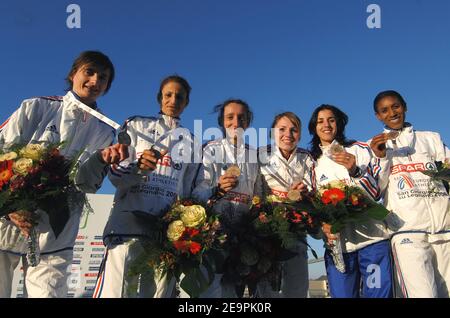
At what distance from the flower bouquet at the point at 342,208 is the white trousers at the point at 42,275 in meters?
2.34

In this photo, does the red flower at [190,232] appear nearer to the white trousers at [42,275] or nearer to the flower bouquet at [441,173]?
the white trousers at [42,275]

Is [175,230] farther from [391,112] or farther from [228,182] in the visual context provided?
[391,112]

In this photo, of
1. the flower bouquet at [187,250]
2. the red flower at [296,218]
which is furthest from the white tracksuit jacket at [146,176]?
the red flower at [296,218]

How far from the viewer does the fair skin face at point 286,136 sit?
4.43 meters

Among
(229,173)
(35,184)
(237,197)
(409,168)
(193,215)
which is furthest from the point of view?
(409,168)

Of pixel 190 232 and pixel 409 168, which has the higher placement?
pixel 409 168

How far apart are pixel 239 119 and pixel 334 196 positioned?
1432mm

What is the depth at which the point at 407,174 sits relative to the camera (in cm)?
397

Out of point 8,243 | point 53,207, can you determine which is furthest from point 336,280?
point 8,243

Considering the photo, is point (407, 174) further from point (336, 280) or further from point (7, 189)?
point (7, 189)

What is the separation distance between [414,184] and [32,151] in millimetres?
3713

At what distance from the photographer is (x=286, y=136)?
14.6 feet

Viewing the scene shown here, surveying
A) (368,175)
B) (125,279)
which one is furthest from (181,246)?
(368,175)

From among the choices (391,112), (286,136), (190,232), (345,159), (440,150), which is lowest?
(190,232)
